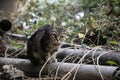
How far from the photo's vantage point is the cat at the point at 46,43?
448cm

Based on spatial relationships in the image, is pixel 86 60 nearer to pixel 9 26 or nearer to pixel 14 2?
pixel 9 26

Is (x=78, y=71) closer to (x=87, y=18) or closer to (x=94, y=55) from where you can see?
(x=94, y=55)

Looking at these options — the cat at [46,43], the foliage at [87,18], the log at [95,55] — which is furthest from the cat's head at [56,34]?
the foliage at [87,18]

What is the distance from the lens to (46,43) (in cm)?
446

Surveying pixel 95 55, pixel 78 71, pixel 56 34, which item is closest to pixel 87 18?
pixel 95 55

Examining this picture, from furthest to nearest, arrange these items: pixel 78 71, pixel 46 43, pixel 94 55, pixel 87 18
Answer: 1. pixel 87 18
2. pixel 94 55
3. pixel 46 43
4. pixel 78 71

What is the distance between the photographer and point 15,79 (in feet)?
13.1

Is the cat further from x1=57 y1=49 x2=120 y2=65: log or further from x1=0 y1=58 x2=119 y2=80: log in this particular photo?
x1=57 y1=49 x2=120 y2=65: log

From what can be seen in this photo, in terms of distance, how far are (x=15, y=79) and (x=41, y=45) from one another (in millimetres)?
714

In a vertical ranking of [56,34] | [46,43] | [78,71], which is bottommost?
[78,71]

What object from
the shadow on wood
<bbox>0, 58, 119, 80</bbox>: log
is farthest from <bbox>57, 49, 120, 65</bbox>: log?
<bbox>0, 58, 119, 80</bbox>: log

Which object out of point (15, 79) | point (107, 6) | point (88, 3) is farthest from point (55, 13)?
point (15, 79)

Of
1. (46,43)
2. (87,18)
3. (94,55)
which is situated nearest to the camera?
(46,43)

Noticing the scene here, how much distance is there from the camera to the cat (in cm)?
448
